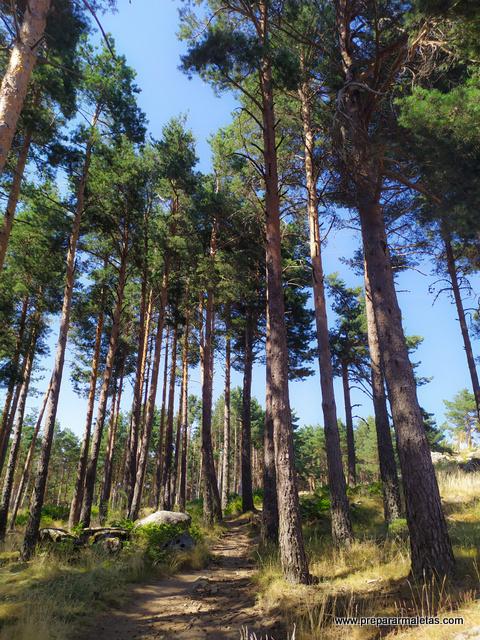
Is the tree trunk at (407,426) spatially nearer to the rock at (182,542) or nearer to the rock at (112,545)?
the rock at (182,542)

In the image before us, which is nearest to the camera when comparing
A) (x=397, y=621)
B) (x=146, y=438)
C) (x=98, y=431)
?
(x=397, y=621)

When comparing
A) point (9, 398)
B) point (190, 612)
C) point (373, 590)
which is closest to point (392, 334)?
point (373, 590)

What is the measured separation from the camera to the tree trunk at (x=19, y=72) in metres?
4.94

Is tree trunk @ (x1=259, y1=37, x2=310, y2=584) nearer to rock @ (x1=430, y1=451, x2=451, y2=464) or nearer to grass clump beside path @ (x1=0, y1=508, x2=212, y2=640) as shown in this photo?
grass clump beside path @ (x1=0, y1=508, x2=212, y2=640)

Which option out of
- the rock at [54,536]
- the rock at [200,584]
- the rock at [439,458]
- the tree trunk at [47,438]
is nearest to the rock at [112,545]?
the rock at [54,536]

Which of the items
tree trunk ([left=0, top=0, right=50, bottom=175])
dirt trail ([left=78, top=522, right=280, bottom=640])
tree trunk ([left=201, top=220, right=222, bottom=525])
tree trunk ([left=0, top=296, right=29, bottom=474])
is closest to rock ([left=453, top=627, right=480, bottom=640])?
dirt trail ([left=78, top=522, right=280, bottom=640])

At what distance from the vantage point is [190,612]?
18.6 feet

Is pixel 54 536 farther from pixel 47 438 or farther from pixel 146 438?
pixel 146 438

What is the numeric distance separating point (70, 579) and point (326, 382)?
22.5 ft

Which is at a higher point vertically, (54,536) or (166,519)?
(166,519)

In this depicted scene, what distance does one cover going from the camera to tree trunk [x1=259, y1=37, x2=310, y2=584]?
5.84 m

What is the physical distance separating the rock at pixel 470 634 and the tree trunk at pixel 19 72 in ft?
23.9

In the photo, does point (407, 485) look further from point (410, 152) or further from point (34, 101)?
point (34, 101)

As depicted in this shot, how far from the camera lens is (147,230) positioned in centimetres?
1457
